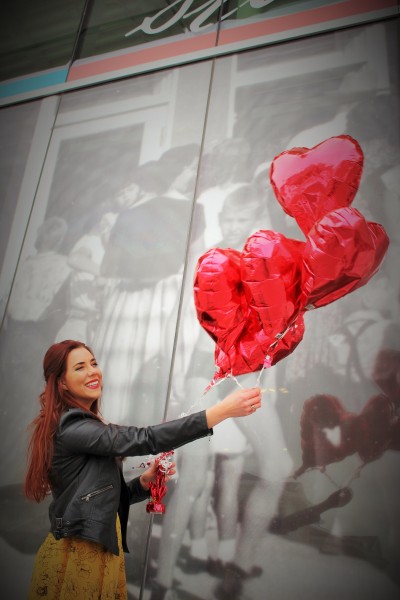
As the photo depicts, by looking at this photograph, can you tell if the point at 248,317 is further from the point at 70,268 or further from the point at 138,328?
the point at 70,268

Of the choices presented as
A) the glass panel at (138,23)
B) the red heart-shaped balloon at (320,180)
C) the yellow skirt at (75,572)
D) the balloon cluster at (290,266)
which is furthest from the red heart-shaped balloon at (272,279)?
the glass panel at (138,23)

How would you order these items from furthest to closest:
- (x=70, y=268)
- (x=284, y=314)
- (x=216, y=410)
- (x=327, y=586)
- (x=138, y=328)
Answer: (x=70, y=268)
(x=138, y=328)
(x=327, y=586)
(x=284, y=314)
(x=216, y=410)

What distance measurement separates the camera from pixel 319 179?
1353 mm

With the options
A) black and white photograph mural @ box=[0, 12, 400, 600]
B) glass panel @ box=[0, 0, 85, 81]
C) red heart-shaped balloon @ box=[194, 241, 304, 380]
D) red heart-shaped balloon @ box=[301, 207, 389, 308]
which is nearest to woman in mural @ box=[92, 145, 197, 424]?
black and white photograph mural @ box=[0, 12, 400, 600]

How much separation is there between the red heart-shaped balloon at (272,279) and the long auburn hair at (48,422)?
605mm

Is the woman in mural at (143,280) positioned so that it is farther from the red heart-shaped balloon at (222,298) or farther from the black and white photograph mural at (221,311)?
the red heart-shaped balloon at (222,298)

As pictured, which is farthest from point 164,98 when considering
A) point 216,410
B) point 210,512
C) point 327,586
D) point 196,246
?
point 327,586

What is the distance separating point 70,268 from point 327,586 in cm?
159

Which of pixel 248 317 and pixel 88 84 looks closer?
pixel 248 317

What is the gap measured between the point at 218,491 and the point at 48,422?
2.16 feet

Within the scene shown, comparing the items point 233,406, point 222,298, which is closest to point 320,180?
point 222,298

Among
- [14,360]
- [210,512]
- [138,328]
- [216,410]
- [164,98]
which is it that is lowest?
[210,512]

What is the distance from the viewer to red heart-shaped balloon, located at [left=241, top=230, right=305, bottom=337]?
123 centimetres

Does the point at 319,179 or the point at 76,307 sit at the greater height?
the point at 319,179
